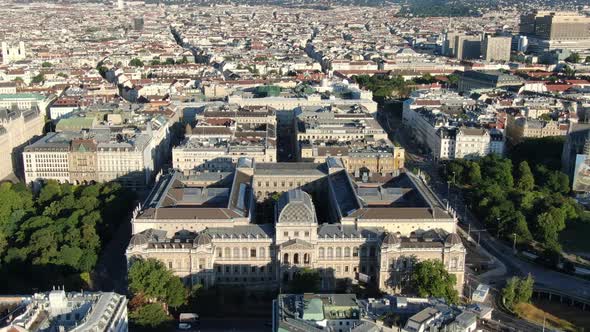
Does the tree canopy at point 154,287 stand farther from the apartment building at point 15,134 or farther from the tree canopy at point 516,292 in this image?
the apartment building at point 15,134

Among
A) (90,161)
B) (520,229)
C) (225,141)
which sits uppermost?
(225,141)

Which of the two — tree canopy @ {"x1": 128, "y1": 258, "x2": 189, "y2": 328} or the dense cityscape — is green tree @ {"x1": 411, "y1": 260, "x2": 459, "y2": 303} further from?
tree canopy @ {"x1": 128, "y1": 258, "x2": 189, "y2": 328}

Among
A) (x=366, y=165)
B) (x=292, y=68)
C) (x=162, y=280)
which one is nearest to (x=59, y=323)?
(x=162, y=280)

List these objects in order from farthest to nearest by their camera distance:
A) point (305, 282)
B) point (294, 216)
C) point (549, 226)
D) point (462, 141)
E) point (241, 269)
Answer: point (462, 141) → point (549, 226) → point (241, 269) → point (294, 216) → point (305, 282)

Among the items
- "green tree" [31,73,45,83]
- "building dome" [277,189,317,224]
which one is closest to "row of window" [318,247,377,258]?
"building dome" [277,189,317,224]

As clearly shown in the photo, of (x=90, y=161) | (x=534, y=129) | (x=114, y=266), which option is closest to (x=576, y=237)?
(x=534, y=129)

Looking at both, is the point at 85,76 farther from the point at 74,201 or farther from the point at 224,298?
the point at 224,298

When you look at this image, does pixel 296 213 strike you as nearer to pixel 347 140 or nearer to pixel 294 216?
pixel 294 216
